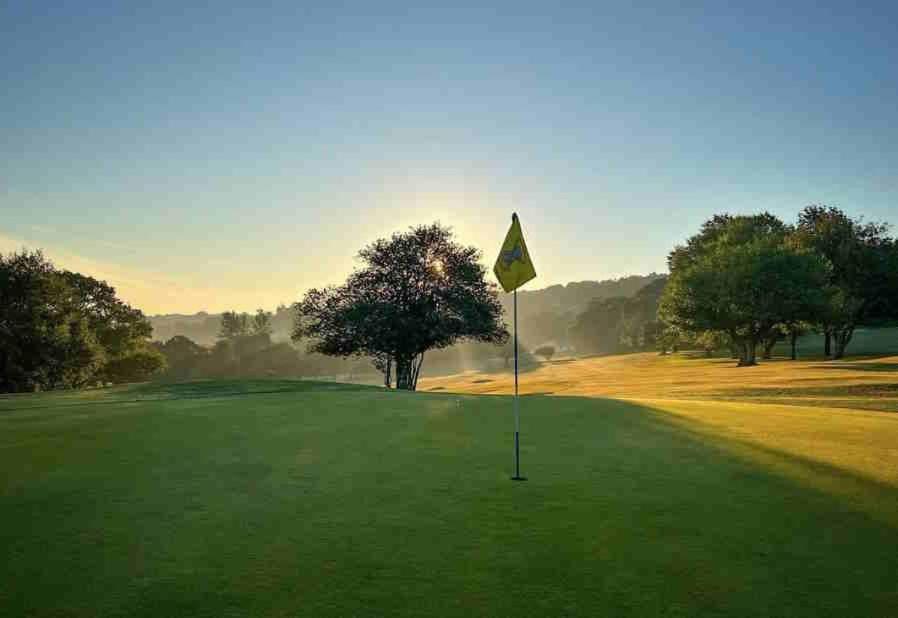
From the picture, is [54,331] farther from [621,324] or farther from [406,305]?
[621,324]

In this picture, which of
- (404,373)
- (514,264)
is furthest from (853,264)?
(514,264)

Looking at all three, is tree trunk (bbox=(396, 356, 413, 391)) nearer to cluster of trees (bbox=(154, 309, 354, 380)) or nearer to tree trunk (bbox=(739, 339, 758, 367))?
tree trunk (bbox=(739, 339, 758, 367))

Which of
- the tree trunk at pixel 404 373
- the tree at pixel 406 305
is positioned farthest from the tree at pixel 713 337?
the tree trunk at pixel 404 373

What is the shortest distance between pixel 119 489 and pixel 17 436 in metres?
6.82

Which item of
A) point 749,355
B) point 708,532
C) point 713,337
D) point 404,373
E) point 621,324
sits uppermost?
point 621,324

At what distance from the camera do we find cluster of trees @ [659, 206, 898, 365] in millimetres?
54562

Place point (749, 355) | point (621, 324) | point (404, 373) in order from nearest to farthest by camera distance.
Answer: point (404, 373), point (749, 355), point (621, 324)

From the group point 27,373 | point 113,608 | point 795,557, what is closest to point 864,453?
point 795,557

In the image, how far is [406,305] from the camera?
4253 centimetres

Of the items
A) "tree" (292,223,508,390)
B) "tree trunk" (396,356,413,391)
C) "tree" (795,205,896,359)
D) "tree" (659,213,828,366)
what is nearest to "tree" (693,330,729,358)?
"tree" (659,213,828,366)

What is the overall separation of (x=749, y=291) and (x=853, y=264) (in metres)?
19.3

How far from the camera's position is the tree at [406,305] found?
41.2 metres

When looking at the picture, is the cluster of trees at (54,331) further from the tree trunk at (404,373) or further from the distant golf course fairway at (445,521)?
the distant golf course fairway at (445,521)

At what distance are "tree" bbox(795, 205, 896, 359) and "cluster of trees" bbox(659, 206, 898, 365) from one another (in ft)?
0.31
